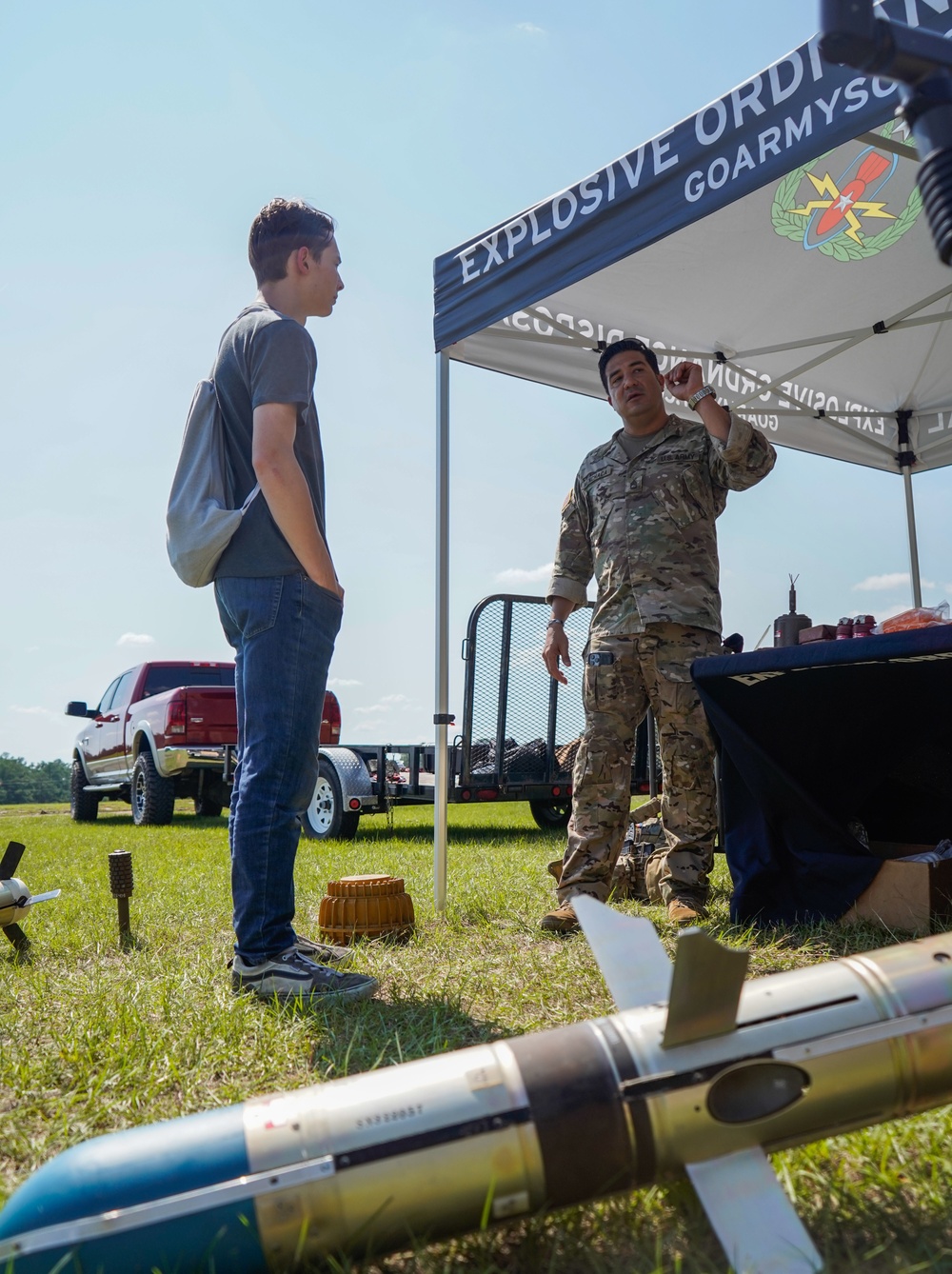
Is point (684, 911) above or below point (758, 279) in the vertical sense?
below

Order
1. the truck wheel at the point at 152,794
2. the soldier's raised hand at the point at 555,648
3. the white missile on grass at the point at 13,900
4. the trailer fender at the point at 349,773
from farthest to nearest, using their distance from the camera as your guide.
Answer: the truck wheel at the point at 152,794
the trailer fender at the point at 349,773
the soldier's raised hand at the point at 555,648
the white missile on grass at the point at 13,900

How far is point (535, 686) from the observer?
22.9 ft

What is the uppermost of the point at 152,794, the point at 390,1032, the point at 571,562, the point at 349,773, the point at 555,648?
the point at 571,562

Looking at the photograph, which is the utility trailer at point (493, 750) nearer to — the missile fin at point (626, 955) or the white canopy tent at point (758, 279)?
the white canopy tent at point (758, 279)

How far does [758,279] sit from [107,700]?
391 inches

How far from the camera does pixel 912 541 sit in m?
6.39

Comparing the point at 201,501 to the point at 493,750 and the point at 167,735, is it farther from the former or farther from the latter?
the point at 167,735

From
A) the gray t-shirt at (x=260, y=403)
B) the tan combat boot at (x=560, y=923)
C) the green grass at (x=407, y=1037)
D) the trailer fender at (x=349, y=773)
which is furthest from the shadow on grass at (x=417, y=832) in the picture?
the gray t-shirt at (x=260, y=403)

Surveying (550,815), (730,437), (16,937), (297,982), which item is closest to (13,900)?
(16,937)

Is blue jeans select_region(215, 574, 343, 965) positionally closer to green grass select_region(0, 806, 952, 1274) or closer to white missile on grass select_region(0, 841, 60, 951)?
green grass select_region(0, 806, 952, 1274)

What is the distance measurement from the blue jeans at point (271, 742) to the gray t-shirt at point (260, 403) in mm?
68

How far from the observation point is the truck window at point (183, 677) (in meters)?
11.0

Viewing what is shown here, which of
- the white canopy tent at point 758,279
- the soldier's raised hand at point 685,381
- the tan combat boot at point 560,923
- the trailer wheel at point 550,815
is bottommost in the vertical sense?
the tan combat boot at point 560,923

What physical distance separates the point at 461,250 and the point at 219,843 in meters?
5.05
